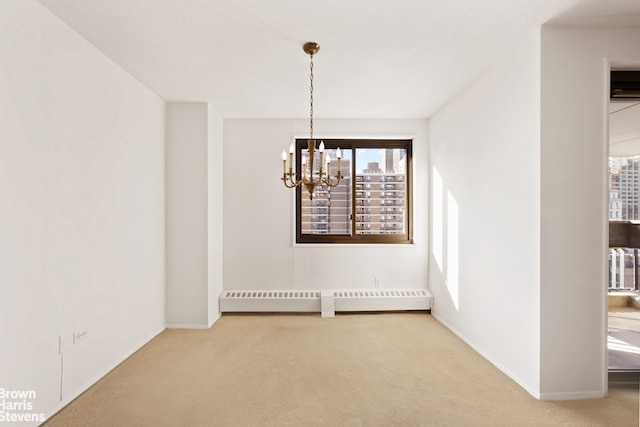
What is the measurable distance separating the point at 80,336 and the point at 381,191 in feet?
12.1

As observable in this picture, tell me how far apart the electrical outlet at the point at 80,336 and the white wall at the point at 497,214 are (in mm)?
3254

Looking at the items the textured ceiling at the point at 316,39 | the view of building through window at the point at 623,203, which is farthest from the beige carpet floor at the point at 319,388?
the textured ceiling at the point at 316,39

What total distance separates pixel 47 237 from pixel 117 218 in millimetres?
795

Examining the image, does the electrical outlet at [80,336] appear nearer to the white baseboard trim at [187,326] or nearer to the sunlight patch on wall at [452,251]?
the white baseboard trim at [187,326]

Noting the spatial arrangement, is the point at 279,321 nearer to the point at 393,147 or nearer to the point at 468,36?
the point at 393,147

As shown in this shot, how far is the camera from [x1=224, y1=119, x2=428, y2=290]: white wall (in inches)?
180

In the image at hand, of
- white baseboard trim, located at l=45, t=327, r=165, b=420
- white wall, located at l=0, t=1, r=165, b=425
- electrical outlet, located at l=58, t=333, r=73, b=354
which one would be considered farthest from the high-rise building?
electrical outlet, located at l=58, t=333, r=73, b=354

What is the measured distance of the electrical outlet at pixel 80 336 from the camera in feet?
7.87

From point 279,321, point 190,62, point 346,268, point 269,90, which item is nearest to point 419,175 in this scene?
point 346,268

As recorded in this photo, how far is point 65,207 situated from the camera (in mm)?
2316

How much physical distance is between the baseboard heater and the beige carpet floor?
0.71 m

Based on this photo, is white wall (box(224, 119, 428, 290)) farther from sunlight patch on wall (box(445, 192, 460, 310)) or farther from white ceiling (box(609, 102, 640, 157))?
white ceiling (box(609, 102, 640, 157))

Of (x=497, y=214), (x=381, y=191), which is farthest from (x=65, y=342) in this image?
(x=381, y=191)

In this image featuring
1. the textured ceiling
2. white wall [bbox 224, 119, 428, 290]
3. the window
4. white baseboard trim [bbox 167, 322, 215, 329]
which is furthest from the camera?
the window
